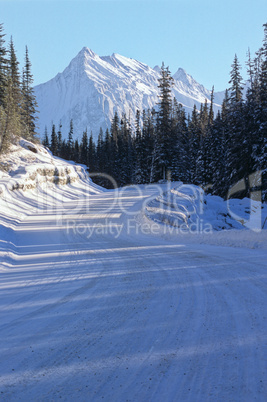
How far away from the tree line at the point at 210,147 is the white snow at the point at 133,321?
20.0 metres

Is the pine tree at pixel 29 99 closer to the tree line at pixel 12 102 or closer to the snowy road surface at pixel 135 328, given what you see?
the tree line at pixel 12 102

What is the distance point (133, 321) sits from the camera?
4.12m

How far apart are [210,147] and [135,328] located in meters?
40.8

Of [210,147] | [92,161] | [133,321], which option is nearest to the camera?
[133,321]

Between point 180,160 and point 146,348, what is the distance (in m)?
45.7

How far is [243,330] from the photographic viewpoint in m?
3.73

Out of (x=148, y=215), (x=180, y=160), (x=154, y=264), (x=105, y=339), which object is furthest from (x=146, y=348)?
(x=180, y=160)

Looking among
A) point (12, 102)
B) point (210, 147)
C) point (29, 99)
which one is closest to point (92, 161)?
point (29, 99)

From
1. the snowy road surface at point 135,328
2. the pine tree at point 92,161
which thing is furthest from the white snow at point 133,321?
the pine tree at point 92,161

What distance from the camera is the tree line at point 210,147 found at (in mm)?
27766

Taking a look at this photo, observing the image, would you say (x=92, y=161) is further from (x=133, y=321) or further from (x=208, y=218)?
(x=133, y=321)

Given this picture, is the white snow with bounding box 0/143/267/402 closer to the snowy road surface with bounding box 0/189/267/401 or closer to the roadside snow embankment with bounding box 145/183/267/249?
the snowy road surface with bounding box 0/189/267/401

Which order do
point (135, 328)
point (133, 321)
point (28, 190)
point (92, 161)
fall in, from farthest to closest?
point (92, 161) → point (28, 190) → point (133, 321) → point (135, 328)

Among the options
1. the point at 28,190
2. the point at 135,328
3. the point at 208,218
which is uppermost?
the point at 28,190
